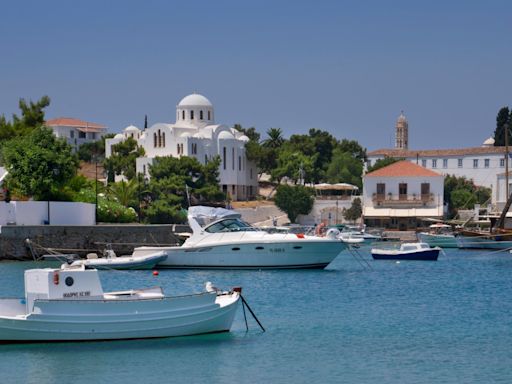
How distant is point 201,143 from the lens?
108500 millimetres

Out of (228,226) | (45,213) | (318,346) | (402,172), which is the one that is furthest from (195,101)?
(318,346)

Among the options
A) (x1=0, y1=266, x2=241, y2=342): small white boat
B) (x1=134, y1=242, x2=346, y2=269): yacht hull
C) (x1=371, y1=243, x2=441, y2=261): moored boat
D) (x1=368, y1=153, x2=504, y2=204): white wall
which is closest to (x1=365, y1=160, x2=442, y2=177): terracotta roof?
(x1=368, y1=153, x2=504, y2=204): white wall

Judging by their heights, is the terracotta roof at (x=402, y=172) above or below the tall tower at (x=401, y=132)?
below

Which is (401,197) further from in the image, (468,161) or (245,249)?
(245,249)

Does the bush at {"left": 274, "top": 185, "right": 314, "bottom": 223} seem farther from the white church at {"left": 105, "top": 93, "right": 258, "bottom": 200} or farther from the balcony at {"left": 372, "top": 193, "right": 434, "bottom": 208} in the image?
the balcony at {"left": 372, "top": 193, "right": 434, "bottom": 208}

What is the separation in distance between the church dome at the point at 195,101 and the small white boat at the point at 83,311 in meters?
84.9

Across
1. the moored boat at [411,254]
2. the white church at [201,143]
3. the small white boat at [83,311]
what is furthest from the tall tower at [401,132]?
the small white boat at [83,311]

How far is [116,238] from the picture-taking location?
6341 cm

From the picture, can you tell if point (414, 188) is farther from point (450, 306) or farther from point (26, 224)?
point (450, 306)

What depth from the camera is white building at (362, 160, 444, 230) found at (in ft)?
353

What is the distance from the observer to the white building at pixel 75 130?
147500 mm

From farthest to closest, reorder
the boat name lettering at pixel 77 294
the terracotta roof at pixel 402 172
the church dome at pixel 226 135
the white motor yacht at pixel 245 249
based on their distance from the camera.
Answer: the church dome at pixel 226 135, the terracotta roof at pixel 402 172, the white motor yacht at pixel 245 249, the boat name lettering at pixel 77 294

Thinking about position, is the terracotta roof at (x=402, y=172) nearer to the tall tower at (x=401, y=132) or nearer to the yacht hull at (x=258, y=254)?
the yacht hull at (x=258, y=254)

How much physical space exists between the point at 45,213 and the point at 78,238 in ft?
12.5
